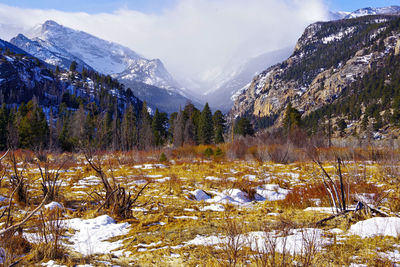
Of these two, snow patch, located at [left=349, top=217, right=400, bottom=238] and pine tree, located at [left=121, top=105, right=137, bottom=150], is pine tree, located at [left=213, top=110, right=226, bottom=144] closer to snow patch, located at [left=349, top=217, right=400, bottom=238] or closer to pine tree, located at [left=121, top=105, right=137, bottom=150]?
pine tree, located at [left=121, top=105, right=137, bottom=150]

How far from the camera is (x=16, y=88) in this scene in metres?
76.5

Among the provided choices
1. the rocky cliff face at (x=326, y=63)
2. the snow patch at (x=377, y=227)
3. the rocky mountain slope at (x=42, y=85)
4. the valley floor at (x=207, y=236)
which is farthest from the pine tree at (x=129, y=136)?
the rocky cliff face at (x=326, y=63)

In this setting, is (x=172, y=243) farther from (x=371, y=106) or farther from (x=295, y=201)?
(x=371, y=106)

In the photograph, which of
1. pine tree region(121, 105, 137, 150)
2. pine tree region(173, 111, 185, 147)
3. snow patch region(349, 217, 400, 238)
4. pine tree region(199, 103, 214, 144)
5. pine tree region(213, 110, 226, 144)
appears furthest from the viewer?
pine tree region(213, 110, 226, 144)

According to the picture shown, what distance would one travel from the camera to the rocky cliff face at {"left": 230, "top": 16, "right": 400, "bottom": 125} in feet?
314

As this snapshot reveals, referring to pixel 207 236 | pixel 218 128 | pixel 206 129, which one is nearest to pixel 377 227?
pixel 207 236

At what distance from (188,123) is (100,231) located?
38531 millimetres

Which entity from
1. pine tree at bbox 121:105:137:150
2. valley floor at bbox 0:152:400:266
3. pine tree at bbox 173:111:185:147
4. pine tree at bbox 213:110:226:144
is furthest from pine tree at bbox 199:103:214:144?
valley floor at bbox 0:152:400:266

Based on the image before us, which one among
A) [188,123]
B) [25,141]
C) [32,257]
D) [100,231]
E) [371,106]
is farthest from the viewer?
[371,106]

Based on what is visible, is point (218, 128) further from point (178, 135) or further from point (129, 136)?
point (129, 136)

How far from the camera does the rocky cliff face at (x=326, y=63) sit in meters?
95.6

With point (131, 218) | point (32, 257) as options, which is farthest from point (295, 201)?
point (32, 257)

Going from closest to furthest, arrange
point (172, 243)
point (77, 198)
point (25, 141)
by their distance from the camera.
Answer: point (172, 243) → point (77, 198) → point (25, 141)

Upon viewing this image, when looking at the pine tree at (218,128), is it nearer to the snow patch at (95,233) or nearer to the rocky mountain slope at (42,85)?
the snow patch at (95,233)
